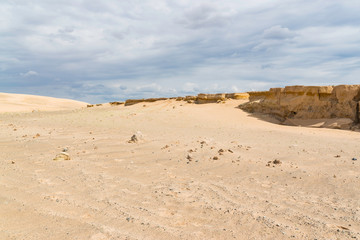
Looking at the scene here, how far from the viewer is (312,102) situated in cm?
1179

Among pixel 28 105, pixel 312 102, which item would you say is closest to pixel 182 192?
pixel 312 102

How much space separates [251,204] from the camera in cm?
312

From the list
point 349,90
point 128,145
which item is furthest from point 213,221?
point 349,90

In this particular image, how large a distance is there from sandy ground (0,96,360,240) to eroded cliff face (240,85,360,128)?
17.4 ft

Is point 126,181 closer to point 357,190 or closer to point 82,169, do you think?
point 82,169

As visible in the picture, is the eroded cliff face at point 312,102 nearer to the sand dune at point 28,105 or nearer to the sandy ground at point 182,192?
the sandy ground at point 182,192

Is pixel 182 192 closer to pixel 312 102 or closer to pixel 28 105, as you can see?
pixel 312 102

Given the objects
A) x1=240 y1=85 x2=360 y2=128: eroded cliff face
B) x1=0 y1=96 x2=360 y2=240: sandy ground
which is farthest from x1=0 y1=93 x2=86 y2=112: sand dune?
x1=0 y1=96 x2=360 y2=240: sandy ground

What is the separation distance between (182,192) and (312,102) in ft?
33.0

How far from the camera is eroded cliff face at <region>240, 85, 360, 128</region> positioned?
428 inches

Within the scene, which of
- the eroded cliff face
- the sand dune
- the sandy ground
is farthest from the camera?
the sand dune

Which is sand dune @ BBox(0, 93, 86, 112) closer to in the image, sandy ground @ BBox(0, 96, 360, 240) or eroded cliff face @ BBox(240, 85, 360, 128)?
eroded cliff face @ BBox(240, 85, 360, 128)

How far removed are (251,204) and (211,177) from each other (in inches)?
43.1

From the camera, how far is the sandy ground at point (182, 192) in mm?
2539
